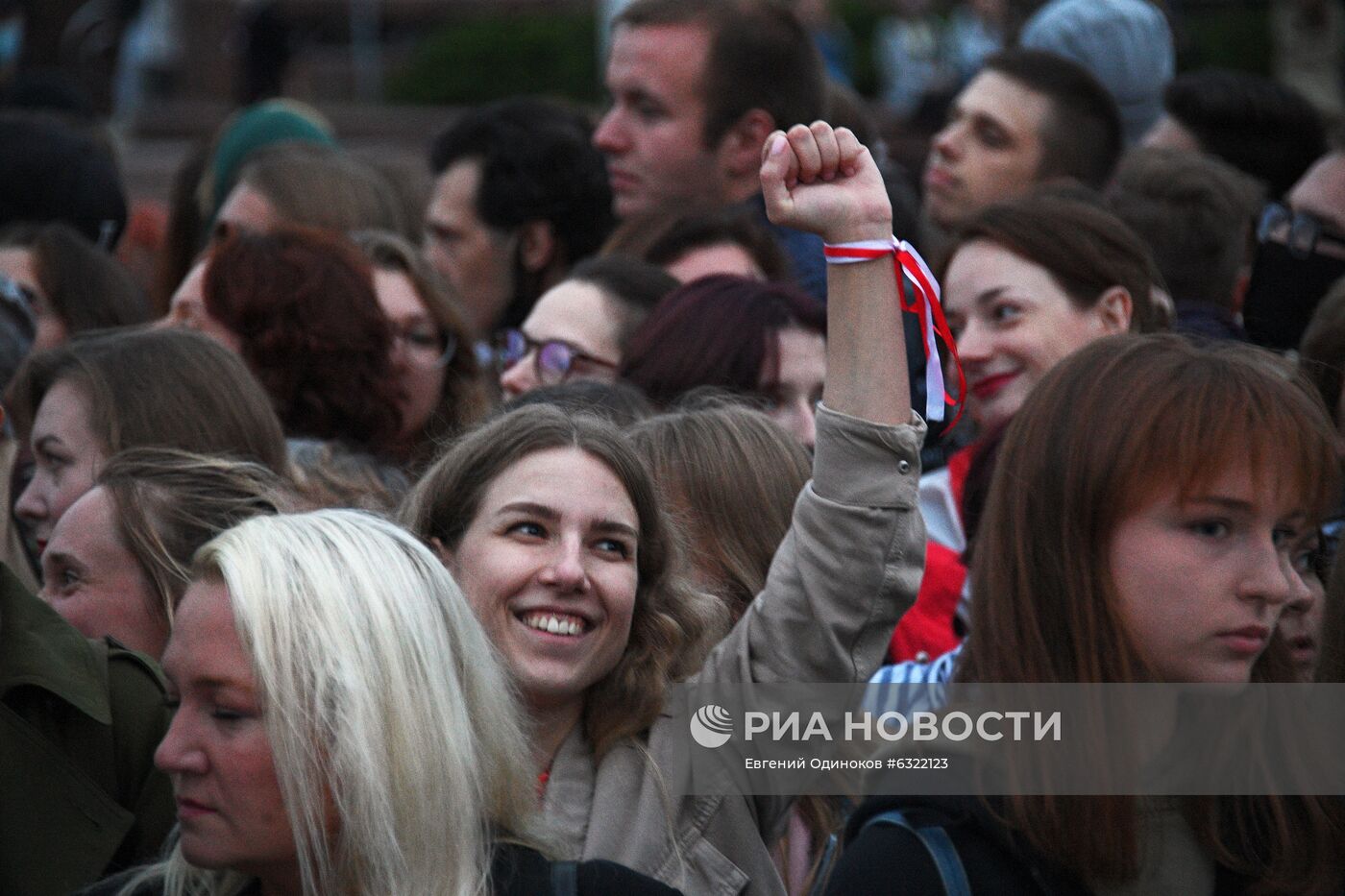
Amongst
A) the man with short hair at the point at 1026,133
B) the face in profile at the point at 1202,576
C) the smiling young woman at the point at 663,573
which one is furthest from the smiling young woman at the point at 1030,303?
the man with short hair at the point at 1026,133

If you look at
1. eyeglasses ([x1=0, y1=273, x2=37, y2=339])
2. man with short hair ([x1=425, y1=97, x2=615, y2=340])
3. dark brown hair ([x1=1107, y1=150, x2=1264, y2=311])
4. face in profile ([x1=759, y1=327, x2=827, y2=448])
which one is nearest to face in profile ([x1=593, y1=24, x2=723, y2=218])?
man with short hair ([x1=425, y1=97, x2=615, y2=340])

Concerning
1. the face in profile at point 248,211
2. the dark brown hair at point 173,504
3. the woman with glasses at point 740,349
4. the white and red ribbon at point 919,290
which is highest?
the face in profile at point 248,211

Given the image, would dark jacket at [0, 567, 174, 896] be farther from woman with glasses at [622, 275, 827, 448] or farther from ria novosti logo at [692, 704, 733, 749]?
woman with glasses at [622, 275, 827, 448]

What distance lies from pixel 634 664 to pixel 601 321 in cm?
175

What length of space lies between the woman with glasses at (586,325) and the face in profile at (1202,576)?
2126 mm

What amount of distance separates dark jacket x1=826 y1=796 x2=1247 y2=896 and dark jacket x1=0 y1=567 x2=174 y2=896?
134 centimetres

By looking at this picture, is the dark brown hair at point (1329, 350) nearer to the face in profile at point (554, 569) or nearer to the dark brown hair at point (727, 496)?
the dark brown hair at point (727, 496)

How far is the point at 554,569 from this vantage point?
2.87 m

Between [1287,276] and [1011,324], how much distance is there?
1020 millimetres

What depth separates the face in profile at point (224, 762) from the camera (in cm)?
233

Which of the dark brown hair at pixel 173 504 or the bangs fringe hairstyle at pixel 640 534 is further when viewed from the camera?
the dark brown hair at pixel 173 504

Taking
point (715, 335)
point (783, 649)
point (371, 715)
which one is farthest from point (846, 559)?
point (715, 335)

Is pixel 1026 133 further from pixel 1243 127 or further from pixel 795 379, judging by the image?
pixel 795 379

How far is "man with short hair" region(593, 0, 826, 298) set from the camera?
5.59 meters
